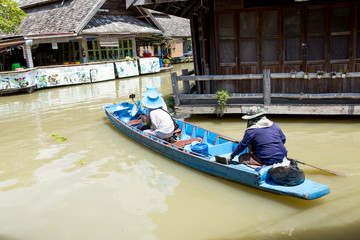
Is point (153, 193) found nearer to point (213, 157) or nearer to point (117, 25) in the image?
point (213, 157)

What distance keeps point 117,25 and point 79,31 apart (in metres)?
4.16

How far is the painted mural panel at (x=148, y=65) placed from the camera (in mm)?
25219

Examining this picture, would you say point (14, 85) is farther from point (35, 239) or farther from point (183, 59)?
point (183, 59)

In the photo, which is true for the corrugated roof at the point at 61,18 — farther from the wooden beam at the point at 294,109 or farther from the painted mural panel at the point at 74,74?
the wooden beam at the point at 294,109

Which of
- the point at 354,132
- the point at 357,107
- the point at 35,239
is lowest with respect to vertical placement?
the point at 35,239

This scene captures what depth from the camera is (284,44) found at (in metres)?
9.88

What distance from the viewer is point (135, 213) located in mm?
5320

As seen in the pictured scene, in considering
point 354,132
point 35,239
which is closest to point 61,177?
point 35,239

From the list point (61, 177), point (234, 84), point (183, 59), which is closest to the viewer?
point (61, 177)

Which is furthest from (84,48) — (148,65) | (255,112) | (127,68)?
(255,112)

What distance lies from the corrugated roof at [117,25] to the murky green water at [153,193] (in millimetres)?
15141

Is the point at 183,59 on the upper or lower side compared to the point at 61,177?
upper

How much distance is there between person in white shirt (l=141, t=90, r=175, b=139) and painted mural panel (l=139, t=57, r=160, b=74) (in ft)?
58.9

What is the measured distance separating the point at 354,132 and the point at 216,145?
13.1ft
